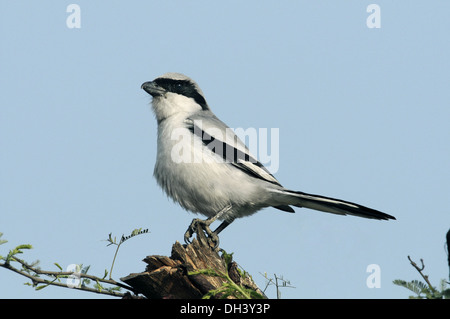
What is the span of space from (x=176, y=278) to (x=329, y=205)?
7.02ft

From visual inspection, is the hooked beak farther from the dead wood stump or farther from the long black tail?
the dead wood stump

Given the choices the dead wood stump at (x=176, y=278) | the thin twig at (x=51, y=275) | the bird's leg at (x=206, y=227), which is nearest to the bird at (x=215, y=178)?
the bird's leg at (x=206, y=227)

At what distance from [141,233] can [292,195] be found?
219cm

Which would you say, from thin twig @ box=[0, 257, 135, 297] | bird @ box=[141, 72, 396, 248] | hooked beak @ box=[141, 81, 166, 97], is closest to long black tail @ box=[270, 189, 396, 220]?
bird @ box=[141, 72, 396, 248]

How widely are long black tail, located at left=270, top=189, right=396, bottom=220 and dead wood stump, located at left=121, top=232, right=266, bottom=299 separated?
4.89ft

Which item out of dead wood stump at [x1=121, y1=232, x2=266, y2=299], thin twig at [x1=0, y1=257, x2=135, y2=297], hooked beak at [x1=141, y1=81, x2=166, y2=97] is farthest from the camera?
hooked beak at [x1=141, y1=81, x2=166, y2=97]

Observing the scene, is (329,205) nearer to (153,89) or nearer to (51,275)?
(153,89)

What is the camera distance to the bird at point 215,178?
5469 millimetres

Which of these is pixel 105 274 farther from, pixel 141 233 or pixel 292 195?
pixel 292 195

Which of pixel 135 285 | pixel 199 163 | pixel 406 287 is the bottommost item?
pixel 135 285

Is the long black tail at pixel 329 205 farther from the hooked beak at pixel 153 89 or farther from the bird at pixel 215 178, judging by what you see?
the hooked beak at pixel 153 89

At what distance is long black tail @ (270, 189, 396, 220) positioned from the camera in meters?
4.98
